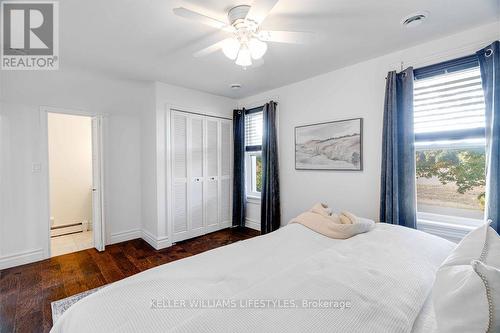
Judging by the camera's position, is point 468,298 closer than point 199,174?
Yes

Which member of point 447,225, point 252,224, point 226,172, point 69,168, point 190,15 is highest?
point 190,15

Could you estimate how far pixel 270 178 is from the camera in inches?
144

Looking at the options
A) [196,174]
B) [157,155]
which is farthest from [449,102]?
[157,155]

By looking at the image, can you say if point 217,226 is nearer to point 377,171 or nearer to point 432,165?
point 377,171

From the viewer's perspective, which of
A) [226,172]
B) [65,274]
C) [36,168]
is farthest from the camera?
[226,172]

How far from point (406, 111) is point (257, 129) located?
228 centimetres

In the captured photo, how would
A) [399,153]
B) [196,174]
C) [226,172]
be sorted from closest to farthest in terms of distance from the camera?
[399,153], [196,174], [226,172]

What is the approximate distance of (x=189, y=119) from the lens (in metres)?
3.69

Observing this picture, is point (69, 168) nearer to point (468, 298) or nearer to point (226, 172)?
point (226, 172)

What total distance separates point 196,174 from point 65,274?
201 centimetres

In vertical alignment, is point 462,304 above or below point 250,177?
below

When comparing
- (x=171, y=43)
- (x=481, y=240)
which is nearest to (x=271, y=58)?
(x=171, y=43)

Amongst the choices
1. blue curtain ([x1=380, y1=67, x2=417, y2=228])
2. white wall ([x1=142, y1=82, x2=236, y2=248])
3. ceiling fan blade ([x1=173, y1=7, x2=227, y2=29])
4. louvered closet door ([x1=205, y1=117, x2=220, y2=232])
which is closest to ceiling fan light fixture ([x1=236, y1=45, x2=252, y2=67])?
ceiling fan blade ([x1=173, y1=7, x2=227, y2=29])

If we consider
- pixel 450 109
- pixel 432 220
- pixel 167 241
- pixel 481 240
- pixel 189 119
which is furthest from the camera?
pixel 189 119
